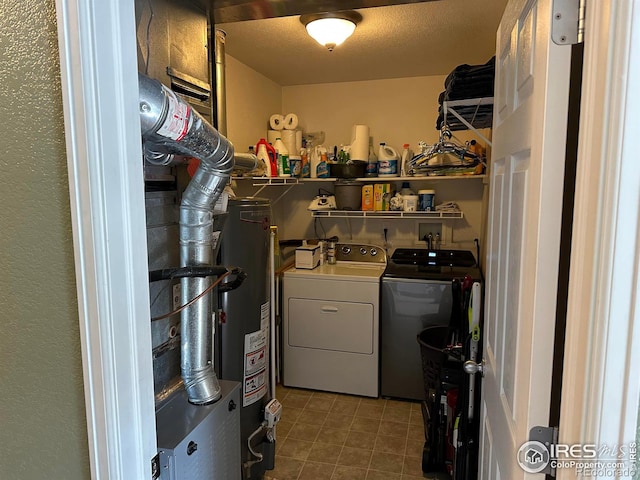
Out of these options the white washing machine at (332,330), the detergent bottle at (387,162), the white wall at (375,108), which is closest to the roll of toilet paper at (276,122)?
the white wall at (375,108)

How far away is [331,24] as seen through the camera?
2.15 metres

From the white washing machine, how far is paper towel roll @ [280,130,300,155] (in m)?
0.99

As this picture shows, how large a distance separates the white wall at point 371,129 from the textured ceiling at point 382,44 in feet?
0.38

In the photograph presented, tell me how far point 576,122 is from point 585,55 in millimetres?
112

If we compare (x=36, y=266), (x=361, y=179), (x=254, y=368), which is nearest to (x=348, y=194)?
(x=361, y=179)

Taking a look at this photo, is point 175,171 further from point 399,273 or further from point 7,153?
point 399,273

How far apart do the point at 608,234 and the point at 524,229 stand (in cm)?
27

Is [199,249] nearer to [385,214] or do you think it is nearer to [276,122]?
[385,214]

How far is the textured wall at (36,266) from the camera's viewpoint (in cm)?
80

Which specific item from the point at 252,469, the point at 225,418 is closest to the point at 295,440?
the point at 252,469

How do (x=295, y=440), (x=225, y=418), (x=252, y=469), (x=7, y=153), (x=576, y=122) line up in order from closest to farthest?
(x=576, y=122), (x=7, y=153), (x=225, y=418), (x=252, y=469), (x=295, y=440)

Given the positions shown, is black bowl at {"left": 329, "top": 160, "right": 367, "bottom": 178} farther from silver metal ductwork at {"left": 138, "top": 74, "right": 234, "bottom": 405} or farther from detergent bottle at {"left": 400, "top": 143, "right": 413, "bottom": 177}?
silver metal ductwork at {"left": 138, "top": 74, "right": 234, "bottom": 405}

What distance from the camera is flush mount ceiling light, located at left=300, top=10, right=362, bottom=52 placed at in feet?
7.02

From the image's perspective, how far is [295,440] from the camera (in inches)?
101
